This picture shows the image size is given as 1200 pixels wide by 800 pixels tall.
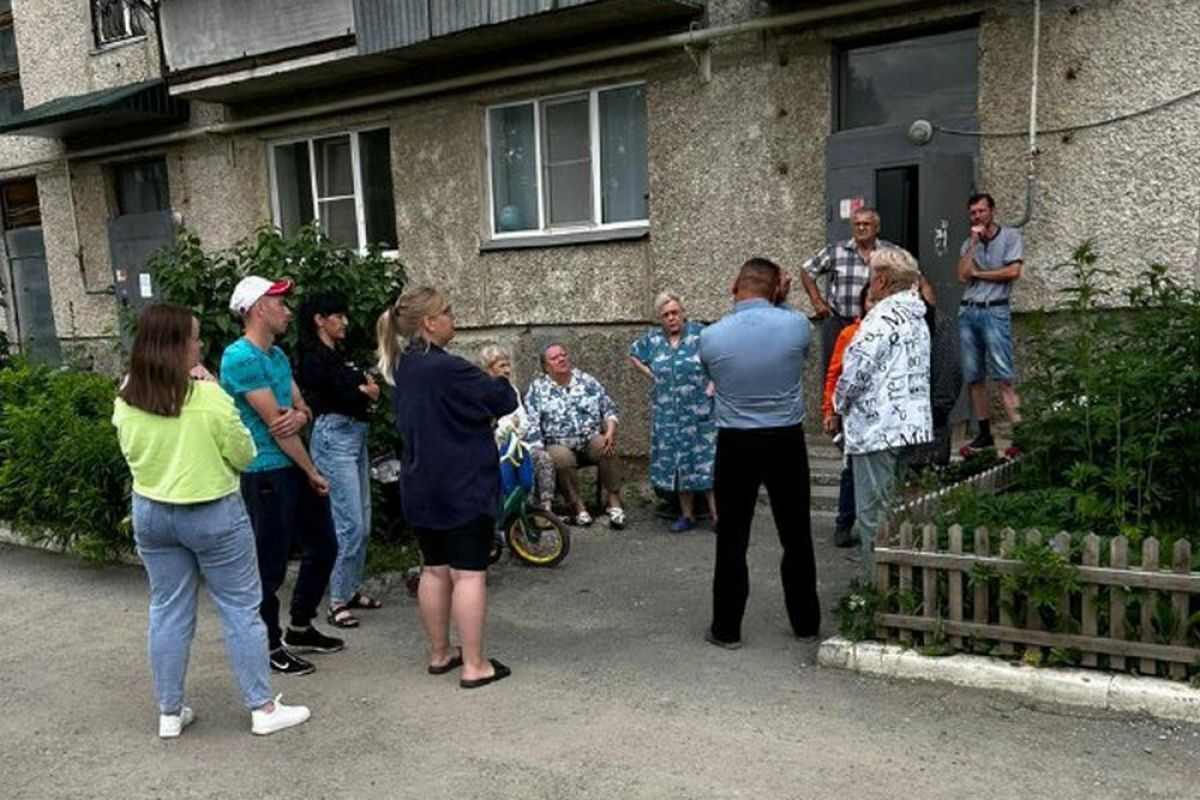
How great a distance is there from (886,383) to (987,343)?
8.72 feet

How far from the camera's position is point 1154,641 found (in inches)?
146

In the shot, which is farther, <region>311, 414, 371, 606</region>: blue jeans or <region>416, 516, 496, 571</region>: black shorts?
<region>311, 414, 371, 606</region>: blue jeans

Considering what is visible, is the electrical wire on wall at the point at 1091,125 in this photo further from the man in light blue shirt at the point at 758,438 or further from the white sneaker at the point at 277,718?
the white sneaker at the point at 277,718

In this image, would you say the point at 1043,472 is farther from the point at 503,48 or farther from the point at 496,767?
the point at 503,48

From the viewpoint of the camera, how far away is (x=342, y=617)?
5.09 m

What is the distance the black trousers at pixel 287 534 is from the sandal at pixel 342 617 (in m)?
0.38

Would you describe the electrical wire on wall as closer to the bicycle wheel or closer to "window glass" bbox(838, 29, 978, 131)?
"window glass" bbox(838, 29, 978, 131)

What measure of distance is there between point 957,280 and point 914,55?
1.80 meters

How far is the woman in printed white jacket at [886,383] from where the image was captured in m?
A: 4.46

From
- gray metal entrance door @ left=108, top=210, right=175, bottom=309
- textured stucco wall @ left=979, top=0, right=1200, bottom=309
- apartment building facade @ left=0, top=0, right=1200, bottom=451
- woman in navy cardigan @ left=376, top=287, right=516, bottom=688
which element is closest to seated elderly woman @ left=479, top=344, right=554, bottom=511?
woman in navy cardigan @ left=376, top=287, right=516, bottom=688

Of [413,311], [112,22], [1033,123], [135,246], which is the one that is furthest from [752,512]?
[112,22]

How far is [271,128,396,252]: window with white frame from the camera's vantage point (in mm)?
10742

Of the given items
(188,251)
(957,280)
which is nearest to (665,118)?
(957,280)

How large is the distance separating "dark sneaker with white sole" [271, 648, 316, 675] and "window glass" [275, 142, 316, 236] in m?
7.87
